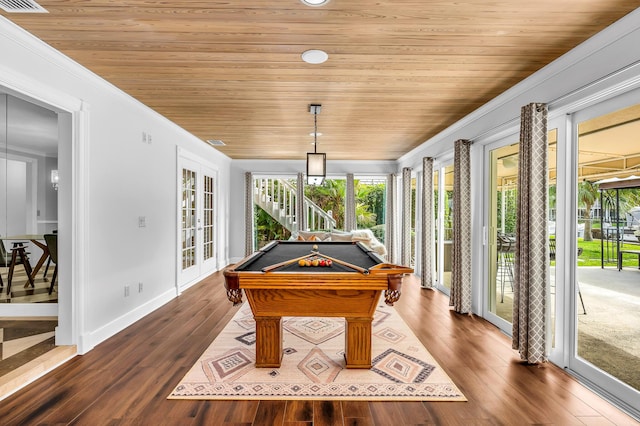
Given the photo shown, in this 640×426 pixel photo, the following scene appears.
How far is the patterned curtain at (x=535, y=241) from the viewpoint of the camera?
114 inches

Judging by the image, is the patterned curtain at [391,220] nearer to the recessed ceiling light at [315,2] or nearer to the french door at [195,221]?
the french door at [195,221]

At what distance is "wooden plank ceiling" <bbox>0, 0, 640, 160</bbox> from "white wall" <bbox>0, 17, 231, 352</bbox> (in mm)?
196

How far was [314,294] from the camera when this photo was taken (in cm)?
265

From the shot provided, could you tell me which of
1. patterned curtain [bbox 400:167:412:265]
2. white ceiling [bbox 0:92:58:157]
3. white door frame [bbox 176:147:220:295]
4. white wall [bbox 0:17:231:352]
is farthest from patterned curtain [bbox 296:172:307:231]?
white ceiling [bbox 0:92:58:157]

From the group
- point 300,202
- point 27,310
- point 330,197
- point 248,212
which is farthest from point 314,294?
point 330,197

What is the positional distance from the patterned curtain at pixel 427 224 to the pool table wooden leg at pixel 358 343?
3.38 meters

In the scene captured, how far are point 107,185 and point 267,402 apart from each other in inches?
106

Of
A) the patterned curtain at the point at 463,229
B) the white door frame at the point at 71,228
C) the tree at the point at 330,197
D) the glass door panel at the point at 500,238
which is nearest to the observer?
the white door frame at the point at 71,228

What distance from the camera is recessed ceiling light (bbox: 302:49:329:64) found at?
2.70 metres

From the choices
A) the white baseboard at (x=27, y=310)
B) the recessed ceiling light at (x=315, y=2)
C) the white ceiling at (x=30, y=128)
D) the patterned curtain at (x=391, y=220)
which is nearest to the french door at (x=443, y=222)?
the patterned curtain at (x=391, y=220)

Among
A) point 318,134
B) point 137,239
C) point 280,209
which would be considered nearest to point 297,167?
point 280,209

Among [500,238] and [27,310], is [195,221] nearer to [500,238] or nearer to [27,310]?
[27,310]

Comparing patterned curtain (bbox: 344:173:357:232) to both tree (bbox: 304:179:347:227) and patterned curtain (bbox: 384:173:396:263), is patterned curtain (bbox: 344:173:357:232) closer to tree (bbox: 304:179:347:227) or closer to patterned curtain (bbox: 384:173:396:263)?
patterned curtain (bbox: 384:173:396:263)

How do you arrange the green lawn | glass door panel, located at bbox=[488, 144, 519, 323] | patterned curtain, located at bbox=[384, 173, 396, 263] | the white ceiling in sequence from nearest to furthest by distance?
1. the green lawn
2. glass door panel, located at bbox=[488, 144, 519, 323]
3. the white ceiling
4. patterned curtain, located at bbox=[384, 173, 396, 263]
